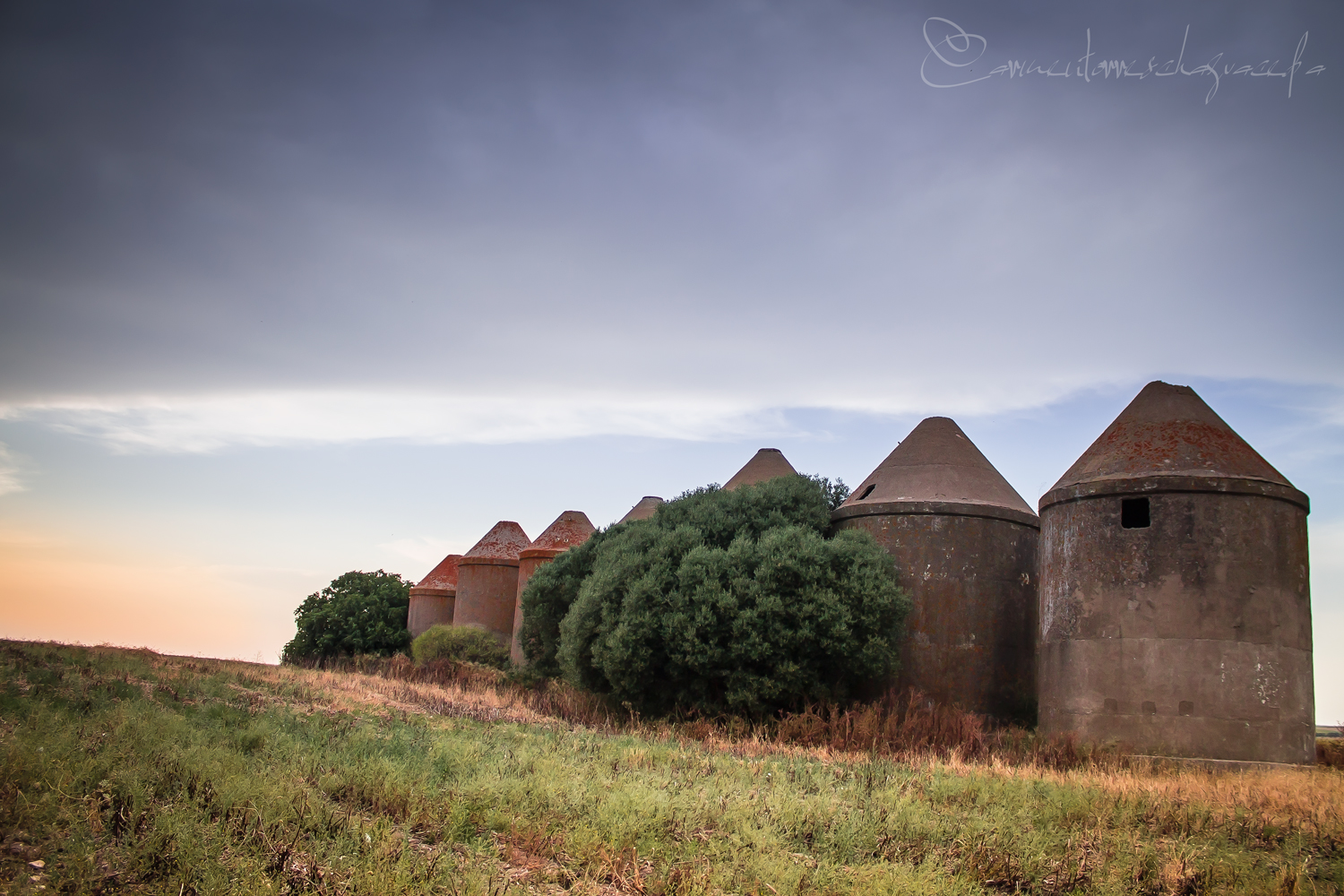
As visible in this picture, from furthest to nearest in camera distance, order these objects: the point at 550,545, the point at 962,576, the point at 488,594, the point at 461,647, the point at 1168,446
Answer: the point at 488,594
the point at 461,647
the point at 550,545
the point at 962,576
the point at 1168,446

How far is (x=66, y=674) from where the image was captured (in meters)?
12.9

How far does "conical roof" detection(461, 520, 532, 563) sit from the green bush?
8.95 ft

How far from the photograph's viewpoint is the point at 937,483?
19.8 metres

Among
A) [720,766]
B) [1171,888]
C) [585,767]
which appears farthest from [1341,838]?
[585,767]

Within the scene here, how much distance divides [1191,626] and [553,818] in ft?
36.8

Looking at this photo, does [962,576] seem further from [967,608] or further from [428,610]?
[428,610]

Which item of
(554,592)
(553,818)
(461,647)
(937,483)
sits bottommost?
(461,647)

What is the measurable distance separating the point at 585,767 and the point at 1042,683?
9.61m

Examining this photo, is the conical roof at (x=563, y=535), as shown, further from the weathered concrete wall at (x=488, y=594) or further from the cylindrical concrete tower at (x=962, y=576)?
the cylindrical concrete tower at (x=962, y=576)

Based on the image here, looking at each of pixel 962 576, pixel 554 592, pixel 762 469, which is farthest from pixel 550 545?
pixel 962 576

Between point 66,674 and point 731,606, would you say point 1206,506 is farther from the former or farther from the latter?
point 66,674

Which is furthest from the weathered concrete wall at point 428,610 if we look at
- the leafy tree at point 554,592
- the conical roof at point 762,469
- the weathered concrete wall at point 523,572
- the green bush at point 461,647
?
the conical roof at point 762,469

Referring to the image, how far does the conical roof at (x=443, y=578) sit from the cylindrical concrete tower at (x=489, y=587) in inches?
122

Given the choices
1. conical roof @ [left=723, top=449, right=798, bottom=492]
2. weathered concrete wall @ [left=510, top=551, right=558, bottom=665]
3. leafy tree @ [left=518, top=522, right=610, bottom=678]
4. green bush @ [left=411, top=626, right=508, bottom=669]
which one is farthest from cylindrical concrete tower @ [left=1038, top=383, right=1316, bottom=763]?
green bush @ [left=411, top=626, right=508, bottom=669]
